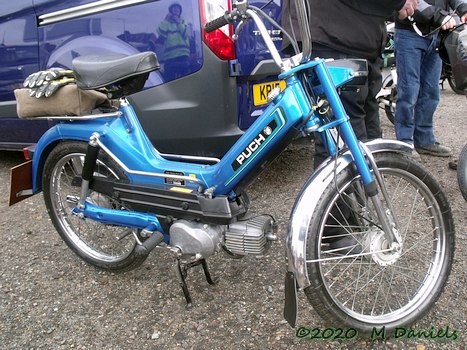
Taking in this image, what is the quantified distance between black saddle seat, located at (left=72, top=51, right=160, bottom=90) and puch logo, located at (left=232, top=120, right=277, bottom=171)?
62 cm

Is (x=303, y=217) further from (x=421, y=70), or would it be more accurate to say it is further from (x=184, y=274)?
(x=421, y=70)

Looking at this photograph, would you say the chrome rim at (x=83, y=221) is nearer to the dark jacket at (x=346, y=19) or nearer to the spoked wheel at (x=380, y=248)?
the spoked wheel at (x=380, y=248)

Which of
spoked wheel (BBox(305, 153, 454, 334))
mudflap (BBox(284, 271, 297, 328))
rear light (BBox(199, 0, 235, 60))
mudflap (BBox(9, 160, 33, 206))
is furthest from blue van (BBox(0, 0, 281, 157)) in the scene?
mudflap (BBox(284, 271, 297, 328))

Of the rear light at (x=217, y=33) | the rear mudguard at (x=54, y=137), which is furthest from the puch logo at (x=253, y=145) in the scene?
the rear light at (x=217, y=33)

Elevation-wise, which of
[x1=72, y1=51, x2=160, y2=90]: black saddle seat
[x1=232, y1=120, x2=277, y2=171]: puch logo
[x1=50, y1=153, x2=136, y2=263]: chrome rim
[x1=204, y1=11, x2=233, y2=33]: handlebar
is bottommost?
[x1=50, y1=153, x2=136, y2=263]: chrome rim

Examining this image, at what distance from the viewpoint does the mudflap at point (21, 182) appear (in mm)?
2543

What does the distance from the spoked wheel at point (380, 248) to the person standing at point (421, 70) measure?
1.63m

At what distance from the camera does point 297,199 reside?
175 centimetres

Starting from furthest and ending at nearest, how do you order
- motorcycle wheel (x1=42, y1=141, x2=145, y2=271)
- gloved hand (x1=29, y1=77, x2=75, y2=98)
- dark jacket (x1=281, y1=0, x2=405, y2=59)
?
motorcycle wheel (x1=42, y1=141, x2=145, y2=271) → gloved hand (x1=29, y1=77, x2=75, y2=98) → dark jacket (x1=281, y1=0, x2=405, y2=59)

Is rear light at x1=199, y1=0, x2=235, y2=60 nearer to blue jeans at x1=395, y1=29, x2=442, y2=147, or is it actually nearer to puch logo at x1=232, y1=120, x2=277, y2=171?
puch logo at x1=232, y1=120, x2=277, y2=171

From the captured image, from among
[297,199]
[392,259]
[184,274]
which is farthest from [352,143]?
[184,274]

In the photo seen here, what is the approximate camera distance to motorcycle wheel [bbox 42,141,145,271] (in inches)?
95.1

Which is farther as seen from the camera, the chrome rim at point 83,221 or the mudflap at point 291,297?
the chrome rim at point 83,221

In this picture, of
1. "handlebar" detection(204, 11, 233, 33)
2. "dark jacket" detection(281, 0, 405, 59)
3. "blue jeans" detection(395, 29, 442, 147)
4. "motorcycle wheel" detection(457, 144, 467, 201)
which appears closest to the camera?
"handlebar" detection(204, 11, 233, 33)
